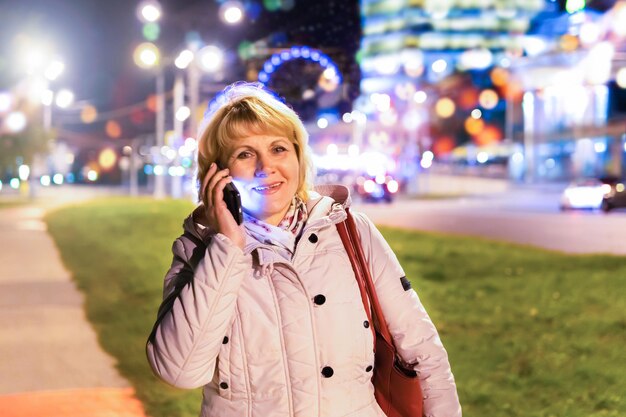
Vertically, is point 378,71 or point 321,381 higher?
point 378,71

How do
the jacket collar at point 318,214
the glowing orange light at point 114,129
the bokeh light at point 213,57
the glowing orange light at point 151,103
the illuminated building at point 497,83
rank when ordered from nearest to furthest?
1. the jacket collar at point 318,214
2. the bokeh light at point 213,57
3. the glowing orange light at point 151,103
4. the illuminated building at point 497,83
5. the glowing orange light at point 114,129

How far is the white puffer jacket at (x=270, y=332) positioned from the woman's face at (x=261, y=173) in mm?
146

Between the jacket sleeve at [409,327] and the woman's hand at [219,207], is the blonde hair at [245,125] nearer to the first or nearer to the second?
the woman's hand at [219,207]

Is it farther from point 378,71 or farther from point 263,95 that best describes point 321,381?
point 378,71

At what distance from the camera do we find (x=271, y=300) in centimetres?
225

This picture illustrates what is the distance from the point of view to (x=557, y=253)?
1379cm

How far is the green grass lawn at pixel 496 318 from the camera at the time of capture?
19.3 ft

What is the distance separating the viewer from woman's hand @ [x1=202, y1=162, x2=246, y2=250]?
7.45ft

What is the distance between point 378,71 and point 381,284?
106 meters

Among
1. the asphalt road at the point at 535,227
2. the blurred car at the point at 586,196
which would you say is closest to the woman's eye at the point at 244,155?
the asphalt road at the point at 535,227

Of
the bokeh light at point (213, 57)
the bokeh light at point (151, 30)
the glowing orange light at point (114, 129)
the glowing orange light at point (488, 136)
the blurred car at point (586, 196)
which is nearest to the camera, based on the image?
the bokeh light at point (213, 57)

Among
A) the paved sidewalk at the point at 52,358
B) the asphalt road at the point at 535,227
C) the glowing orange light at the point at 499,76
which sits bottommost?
the asphalt road at the point at 535,227

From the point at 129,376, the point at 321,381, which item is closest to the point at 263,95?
the point at 321,381

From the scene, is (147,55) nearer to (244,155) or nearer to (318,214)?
(244,155)
